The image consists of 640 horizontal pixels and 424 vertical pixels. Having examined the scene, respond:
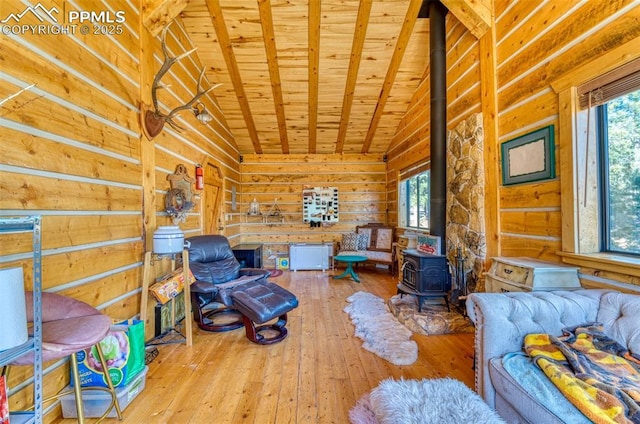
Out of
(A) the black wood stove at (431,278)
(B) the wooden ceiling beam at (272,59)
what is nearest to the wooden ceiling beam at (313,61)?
(B) the wooden ceiling beam at (272,59)

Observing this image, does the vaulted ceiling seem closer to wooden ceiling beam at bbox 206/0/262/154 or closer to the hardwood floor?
wooden ceiling beam at bbox 206/0/262/154

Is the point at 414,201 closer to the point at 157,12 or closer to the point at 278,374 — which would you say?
the point at 278,374

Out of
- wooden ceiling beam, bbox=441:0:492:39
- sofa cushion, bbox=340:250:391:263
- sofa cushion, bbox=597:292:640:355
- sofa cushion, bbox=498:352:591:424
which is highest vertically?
wooden ceiling beam, bbox=441:0:492:39

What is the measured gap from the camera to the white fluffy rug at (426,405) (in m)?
1.22

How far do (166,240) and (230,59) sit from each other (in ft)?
9.17

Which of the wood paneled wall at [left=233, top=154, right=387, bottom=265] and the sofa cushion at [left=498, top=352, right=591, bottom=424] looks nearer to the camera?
the sofa cushion at [left=498, top=352, right=591, bottom=424]

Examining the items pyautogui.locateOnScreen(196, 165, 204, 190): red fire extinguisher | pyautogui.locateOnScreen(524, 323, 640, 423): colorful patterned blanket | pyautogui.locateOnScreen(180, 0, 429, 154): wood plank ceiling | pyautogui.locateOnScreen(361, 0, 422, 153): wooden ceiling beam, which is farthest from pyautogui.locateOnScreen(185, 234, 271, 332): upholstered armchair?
pyautogui.locateOnScreen(361, 0, 422, 153): wooden ceiling beam

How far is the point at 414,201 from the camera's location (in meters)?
5.21

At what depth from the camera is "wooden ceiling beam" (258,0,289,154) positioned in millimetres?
3276

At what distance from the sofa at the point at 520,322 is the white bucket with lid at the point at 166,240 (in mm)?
2365

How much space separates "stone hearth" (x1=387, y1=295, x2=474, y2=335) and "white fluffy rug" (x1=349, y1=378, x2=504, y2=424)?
130 cm

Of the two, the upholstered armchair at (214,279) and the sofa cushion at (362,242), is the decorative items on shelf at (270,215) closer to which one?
the sofa cushion at (362,242)

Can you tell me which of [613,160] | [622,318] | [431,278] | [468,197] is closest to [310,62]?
[468,197]

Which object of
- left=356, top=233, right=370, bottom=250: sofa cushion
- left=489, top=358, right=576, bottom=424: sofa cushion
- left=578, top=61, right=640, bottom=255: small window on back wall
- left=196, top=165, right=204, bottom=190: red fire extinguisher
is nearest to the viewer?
left=489, top=358, right=576, bottom=424: sofa cushion
